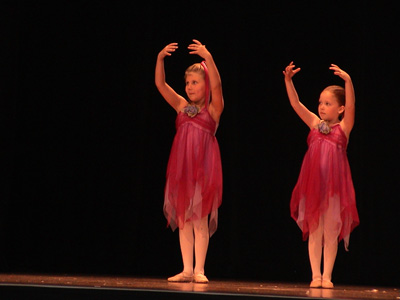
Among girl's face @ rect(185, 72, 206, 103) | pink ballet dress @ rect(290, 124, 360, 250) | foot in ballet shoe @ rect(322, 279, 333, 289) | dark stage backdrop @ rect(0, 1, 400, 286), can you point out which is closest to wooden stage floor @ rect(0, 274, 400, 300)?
foot in ballet shoe @ rect(322, 279, 333, 289)

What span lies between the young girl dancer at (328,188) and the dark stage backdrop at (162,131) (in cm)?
66

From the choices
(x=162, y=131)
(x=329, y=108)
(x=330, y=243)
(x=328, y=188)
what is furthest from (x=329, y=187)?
(x=162, y=131)

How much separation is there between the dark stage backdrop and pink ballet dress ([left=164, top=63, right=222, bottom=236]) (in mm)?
888

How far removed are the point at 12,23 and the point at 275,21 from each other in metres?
1.76

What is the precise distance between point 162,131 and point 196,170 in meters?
1.25

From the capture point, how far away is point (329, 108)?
414cm

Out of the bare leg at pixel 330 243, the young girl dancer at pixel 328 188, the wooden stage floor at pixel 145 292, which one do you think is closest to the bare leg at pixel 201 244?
the wooden stage floor at pixel 145 292

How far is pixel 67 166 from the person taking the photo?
17.8 ft

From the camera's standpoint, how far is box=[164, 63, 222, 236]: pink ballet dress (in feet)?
13.3

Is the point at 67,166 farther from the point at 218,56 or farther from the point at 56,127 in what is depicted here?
the point at 218,56

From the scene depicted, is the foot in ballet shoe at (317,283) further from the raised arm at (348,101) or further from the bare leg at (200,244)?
the raised arm at (348,101)

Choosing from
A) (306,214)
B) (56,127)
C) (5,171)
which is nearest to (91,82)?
(56,127)

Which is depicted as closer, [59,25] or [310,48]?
[310,48]

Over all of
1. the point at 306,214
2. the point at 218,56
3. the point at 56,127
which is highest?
the point at 218,56
